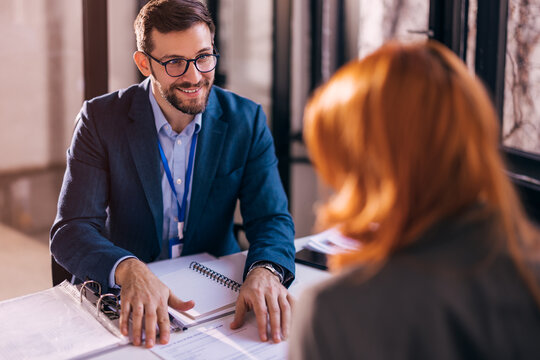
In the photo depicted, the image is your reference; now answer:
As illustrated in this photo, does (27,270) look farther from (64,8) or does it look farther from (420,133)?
(420,133)

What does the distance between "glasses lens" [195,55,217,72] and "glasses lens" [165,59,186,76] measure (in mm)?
44

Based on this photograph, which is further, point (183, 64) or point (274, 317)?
point (183, 64)

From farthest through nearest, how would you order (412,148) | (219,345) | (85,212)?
Answer: (85,212) → (219,345) → (412,148)

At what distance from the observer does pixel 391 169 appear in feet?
1.85

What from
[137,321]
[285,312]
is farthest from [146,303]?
[285,312]

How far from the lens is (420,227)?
0.56 metres

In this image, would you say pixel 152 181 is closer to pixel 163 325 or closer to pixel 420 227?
pixel 163 325

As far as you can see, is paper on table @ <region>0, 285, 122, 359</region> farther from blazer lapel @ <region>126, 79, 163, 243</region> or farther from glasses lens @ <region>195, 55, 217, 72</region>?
glasses lens @ <region>195, 55, 217, 72</region>

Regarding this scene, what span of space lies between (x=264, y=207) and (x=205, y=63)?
0.49 metres

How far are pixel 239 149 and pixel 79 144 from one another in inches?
20.0

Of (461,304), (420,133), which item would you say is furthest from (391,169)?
(461,304)

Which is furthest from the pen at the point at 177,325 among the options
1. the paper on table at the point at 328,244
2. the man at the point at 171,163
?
the paper on table at the point at 328,244

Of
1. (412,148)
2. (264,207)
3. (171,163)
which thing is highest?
(412,148)

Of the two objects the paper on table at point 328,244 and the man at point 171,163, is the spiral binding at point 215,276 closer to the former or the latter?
the man at point 171,163
